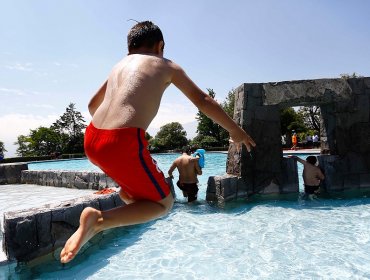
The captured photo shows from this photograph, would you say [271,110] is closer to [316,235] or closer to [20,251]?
[316,235]

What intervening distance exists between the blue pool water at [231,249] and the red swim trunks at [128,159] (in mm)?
2879

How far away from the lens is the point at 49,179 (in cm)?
1165

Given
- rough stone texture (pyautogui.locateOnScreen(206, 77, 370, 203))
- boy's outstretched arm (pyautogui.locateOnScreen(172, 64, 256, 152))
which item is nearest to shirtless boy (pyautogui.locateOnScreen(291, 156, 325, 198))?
rough stone texture (pyautogui.locateOnScreen(206, 77, 370, 203))

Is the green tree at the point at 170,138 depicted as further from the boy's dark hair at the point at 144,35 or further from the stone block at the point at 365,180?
the boy's dark hair at the point at 144,35

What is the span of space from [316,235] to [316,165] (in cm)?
377

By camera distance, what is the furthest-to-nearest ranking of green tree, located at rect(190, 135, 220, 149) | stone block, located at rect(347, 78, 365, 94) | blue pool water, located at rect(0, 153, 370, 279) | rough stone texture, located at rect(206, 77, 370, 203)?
green tree, located at rect(190, 135, 220, 149) < stone block, located at rect(347, 78, 365, 94) < rough stone texture, located at rect(206, 77, 370, 203) < blue pool water, located at rect(0, 153, 370, 279)

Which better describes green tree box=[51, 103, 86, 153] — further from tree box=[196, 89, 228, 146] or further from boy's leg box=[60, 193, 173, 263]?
boy's leg box=[60, 193, 173, 263]

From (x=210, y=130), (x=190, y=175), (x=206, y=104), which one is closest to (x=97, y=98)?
(x=206, y=104)

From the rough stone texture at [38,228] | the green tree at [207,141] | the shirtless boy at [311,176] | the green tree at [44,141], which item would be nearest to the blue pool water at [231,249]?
the rough stone texture at [38,228]

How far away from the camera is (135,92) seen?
1.83 meters

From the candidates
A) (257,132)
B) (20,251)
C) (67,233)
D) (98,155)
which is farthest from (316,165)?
Answer: (98,155)

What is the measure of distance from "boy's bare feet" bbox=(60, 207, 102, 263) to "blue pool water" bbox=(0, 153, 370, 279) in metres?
2.88

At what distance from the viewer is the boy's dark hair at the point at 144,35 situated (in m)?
2.11

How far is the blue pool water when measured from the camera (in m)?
4.29
